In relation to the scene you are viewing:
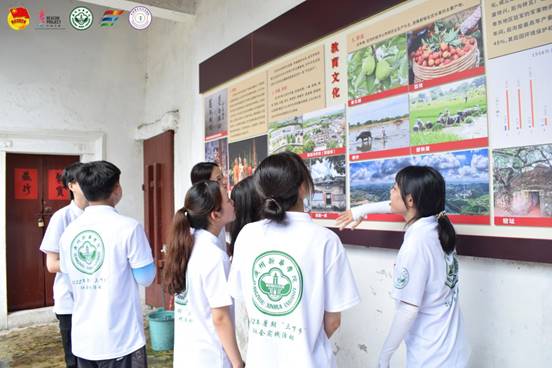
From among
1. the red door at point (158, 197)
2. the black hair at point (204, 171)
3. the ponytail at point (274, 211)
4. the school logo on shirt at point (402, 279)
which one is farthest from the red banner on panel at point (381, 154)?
the red door at point (158, 197)

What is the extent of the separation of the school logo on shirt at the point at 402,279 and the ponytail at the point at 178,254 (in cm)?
70

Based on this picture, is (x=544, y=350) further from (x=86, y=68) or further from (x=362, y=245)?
(x=86, y=68)

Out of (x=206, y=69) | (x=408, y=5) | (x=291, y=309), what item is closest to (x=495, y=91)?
(x=408, y=5)

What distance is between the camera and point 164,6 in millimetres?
3744

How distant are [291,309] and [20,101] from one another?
437 centimetres

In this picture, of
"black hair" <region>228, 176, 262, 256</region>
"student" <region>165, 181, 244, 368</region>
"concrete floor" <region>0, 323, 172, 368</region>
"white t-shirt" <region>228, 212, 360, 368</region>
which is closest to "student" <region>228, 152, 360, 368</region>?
"white t-shirt" <region>228, 212, 360, 368</region>

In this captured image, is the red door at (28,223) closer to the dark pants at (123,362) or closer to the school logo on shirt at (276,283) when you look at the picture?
the dark pants at (123,362)

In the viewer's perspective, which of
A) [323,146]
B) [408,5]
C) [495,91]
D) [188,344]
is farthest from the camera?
[323,146]

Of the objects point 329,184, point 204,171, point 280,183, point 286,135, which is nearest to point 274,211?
point 280,183

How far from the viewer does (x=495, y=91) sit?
64.2 inches

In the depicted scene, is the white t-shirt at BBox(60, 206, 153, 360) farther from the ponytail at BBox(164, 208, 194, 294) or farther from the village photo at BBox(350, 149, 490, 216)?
the village photo at BBox(350, 149, 490, 216)

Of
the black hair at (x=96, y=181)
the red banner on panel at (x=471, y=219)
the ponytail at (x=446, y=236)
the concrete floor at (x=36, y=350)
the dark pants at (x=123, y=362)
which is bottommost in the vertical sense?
the concrete floor at (x=36, y=350)

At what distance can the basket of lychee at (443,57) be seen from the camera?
1721 millimetres

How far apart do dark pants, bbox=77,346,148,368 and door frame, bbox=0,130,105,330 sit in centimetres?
314
